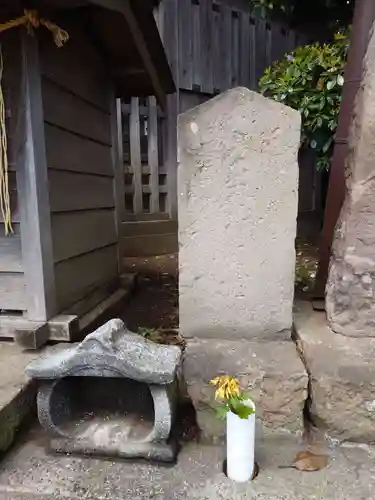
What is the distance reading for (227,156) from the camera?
1.66 m

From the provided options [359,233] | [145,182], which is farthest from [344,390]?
[145,182]

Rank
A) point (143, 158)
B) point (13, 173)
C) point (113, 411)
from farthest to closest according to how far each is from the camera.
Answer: point (143, 158) < point (13, 173) < point (113, 411)

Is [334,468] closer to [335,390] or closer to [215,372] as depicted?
[335,390]

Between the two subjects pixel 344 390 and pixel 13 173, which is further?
pixel 13 173

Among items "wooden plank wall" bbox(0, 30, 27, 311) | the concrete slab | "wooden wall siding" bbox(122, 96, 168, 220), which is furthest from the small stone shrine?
"wooden wall siding" bbox(122, 96, 168, 220)

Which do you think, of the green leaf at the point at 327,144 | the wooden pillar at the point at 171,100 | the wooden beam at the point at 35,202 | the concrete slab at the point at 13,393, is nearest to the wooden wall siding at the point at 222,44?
the wooden pillar at the point at 171,100

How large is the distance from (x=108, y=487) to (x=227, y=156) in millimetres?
1264

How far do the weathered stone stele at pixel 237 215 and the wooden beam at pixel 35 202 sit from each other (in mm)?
755

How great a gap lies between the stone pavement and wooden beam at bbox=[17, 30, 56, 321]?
28.8 inches

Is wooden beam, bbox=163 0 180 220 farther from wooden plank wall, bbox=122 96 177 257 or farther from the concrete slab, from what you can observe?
the concrete slab

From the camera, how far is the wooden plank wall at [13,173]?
1953 millimetres

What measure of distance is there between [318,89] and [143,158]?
277 cm

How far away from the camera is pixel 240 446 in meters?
1.40

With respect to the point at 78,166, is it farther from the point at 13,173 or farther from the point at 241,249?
the point at 241,249
